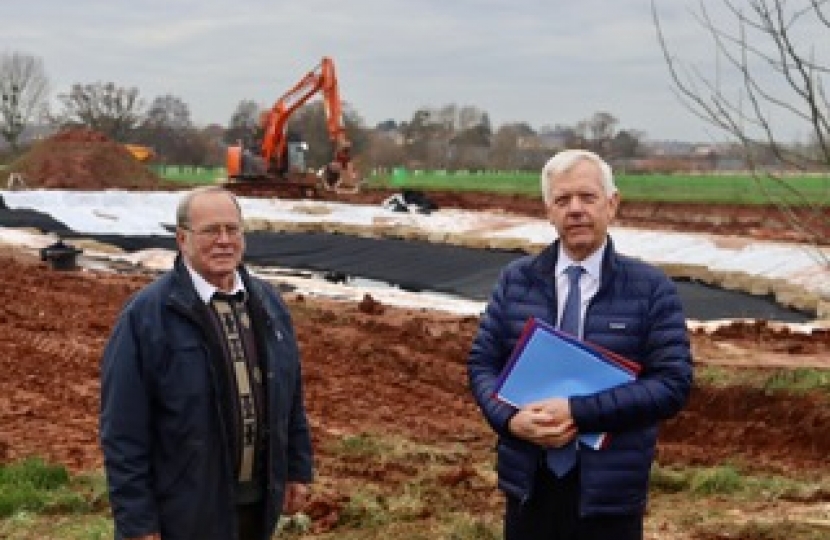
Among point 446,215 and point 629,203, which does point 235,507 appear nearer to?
point 446,215

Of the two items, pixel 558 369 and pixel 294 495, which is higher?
pixel 558 369

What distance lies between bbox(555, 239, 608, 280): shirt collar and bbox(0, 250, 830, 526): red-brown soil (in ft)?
9.56

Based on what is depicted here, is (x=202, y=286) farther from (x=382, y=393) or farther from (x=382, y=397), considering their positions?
(x=382, y=393)

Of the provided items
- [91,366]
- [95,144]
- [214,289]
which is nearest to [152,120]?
[95,144]

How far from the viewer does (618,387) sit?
3109 mm

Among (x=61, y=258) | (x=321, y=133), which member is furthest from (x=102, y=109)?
(x=61, y=258)

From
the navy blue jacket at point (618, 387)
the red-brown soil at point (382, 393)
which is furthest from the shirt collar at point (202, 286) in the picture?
the red-brown soil at point (382, 393)

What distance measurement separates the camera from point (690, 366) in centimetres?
321

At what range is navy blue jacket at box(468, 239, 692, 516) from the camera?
3.11m

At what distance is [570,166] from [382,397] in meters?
6.78

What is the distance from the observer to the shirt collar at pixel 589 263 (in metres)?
3.23

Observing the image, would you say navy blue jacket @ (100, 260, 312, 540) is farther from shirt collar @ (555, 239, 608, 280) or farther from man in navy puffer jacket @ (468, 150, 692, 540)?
shirt collar @ (555, 239, 608, 280)

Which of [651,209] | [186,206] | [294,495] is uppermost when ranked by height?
[186,206]

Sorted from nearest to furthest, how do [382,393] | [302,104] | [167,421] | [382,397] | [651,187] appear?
[167,421] < [382,397] < [382,393] < [302,104] < [651,187]
